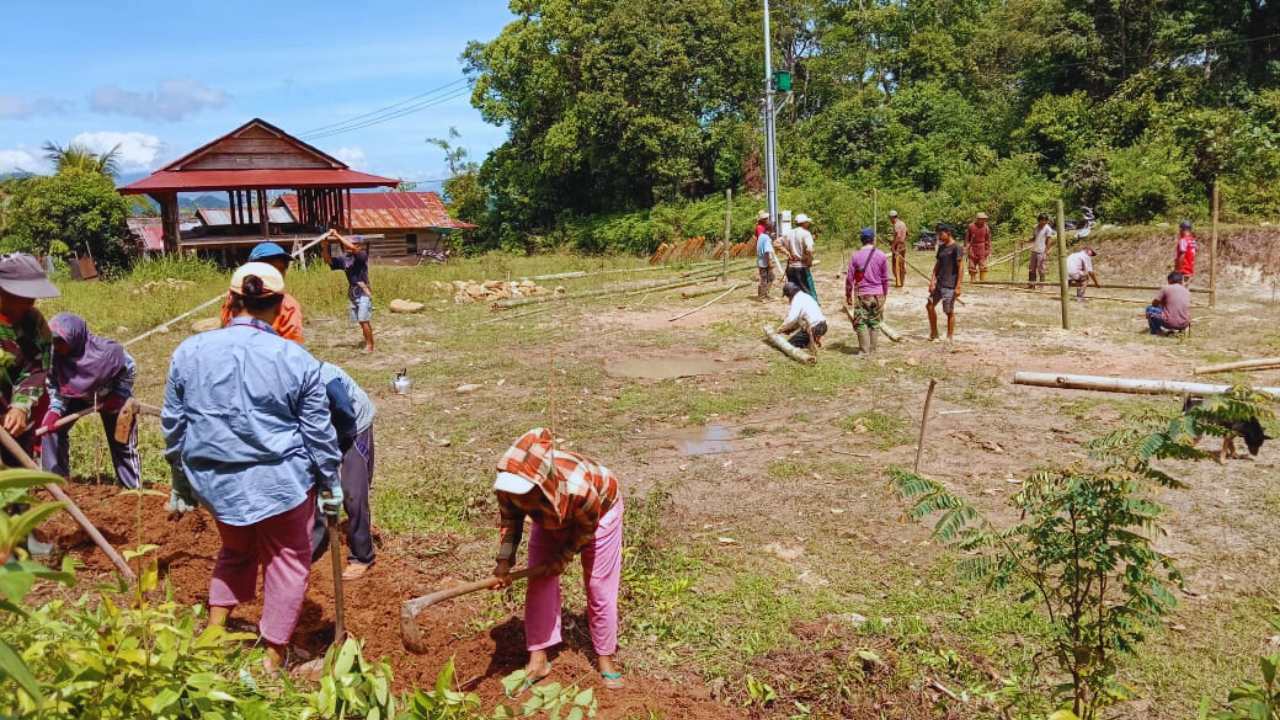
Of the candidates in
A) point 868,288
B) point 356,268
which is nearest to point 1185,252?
point 868,288

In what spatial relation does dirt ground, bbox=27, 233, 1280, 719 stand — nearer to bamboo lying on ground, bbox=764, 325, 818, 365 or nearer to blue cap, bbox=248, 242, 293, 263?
bamboo lying on ground, bbox=764, 325, 818, 365

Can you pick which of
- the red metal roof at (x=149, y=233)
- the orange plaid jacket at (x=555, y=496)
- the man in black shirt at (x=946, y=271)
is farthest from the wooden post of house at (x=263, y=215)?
the orange plaid jacket at (x=555, y=496)

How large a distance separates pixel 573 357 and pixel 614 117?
20.3 metres

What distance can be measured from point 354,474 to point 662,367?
6.97 metres

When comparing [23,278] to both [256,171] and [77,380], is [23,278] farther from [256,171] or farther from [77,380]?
[256,171]

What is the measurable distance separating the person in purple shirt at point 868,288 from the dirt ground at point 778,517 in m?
0.45

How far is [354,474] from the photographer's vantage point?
4496mm

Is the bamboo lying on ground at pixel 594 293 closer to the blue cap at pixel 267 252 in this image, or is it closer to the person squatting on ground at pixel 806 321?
the person squatting on ground at pixel 806 321

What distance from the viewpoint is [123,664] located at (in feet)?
5.72

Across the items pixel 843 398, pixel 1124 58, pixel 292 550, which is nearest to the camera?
pixel 292 550

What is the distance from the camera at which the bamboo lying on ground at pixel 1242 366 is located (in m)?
9.38

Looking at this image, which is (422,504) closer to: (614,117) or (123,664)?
(123,664)

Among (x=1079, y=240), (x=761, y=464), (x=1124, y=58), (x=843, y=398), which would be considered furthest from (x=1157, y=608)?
(x=1124, y=58)

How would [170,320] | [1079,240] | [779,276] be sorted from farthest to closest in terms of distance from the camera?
[1079,240], [779,276], [170,320]
